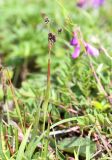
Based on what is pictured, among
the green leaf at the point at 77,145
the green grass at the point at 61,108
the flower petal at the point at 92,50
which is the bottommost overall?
the green leaf at the point at 77,145

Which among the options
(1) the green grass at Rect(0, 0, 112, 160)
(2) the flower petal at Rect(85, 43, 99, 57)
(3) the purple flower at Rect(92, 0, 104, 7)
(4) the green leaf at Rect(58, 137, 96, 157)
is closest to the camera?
(1) the green grass at Rect(0, 0, 112, 160)

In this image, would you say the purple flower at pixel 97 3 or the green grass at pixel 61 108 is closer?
the green grass at pixel 61 108

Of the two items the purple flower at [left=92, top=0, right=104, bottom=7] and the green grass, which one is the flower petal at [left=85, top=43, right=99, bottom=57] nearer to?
the green grass

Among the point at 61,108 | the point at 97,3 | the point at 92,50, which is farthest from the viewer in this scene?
the point at 97,3

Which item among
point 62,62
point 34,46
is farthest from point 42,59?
point 62,62

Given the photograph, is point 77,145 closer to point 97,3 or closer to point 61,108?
point 61,108

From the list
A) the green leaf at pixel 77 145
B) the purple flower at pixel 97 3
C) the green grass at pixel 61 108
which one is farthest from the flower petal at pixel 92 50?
the purple flower at pixel 97 3

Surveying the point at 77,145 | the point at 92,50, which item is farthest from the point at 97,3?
the point at 77,145

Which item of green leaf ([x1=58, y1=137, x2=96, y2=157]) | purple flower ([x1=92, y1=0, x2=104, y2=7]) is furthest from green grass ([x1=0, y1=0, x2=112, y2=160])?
purple flower ([x1=92, y1=0, x2=104, y2=7])

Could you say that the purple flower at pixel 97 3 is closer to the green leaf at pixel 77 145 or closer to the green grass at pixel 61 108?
the green grass at pixel 61 108

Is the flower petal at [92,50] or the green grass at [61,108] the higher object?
the flower petal at [92,50]

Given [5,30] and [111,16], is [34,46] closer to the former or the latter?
[5,30]
